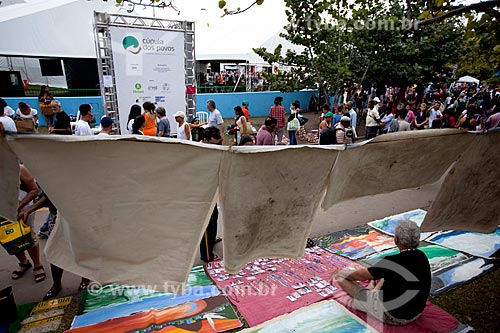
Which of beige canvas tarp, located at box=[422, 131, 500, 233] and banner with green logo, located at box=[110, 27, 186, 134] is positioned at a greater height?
banner with green logo, located at box=[110, 27, 186, 134]

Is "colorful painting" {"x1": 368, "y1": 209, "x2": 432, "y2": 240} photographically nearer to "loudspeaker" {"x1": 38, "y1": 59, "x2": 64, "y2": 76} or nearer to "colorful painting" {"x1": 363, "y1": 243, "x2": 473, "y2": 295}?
"colorful painting" {"x1": 363, "y1": 243, "x2": 473, "y2": 295}

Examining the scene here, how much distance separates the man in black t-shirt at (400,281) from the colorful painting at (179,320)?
1333 mm

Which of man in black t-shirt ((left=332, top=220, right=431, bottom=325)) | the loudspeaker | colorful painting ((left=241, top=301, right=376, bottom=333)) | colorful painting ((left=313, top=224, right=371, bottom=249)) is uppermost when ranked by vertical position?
the loudspeaker

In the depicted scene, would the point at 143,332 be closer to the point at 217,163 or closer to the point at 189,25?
the point at 217,163

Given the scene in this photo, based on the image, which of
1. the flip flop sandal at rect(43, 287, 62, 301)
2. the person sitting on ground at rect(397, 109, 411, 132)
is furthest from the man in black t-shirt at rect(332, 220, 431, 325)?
the person sitting on ground at rect(397, 109, 411, 132)

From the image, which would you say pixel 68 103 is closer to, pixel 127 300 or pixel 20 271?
pixel 20 271

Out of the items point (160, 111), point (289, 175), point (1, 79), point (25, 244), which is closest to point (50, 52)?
point (1, 79)

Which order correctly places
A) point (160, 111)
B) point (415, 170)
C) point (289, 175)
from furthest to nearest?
point (160, 111) < point (415, 170) < point (289, 175)

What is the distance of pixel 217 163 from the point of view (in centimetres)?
189

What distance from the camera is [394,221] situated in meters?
5.41

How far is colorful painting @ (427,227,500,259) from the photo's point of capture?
4426mm

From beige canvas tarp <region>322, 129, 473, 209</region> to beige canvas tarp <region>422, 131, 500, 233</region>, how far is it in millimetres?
178

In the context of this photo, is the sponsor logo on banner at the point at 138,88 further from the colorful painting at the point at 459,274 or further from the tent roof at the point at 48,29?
the colorful painting at the point at 459,274

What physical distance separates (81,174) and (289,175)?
4.14ft
